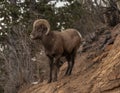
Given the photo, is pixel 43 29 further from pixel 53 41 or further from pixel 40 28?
pixel 53 41

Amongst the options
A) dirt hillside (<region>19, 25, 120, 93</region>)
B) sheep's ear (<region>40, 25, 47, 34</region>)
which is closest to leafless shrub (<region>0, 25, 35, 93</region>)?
dirt hillside (<region>19, 25, 120, 93</region>)

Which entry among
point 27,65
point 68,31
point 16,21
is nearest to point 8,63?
point 27,65

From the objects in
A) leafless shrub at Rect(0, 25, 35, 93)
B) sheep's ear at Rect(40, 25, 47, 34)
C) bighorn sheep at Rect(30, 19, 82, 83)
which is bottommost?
leafless shrub at Rect(0, 25, 35, 93)

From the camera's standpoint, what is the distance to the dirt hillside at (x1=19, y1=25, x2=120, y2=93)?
9867 mm

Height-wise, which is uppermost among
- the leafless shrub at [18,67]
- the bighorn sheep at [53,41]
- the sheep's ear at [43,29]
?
the sheep's ear at [43,29]

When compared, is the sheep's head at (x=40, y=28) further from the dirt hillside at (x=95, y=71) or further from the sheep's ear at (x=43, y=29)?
the dirt hillside at (x=95, y=71)

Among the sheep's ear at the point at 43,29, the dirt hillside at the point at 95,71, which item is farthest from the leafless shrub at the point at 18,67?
the sheep's ear at the point at 43,29

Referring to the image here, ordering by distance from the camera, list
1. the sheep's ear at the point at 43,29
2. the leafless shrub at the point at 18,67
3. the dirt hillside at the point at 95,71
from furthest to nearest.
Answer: the leafless shrub at the point at 18,67
the sheep's ear at the point at 43,29
the dirt hillside at the point at 95,71

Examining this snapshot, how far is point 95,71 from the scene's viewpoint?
11133 millimetres

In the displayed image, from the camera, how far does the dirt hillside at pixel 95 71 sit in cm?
987

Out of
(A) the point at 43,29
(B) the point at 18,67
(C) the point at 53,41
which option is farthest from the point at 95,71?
(B) the point at 18,67

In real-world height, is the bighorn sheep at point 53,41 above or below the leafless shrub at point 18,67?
above

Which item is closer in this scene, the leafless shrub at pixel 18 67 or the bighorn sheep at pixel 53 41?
the bighorn sheep at pixel 53 41

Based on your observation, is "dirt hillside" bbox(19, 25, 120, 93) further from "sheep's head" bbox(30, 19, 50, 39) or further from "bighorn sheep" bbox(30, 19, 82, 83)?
"sheep's head" bbox(30, 19, 50, 39)
